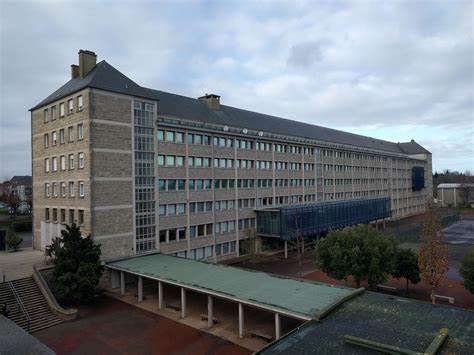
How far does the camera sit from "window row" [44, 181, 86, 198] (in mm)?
35812

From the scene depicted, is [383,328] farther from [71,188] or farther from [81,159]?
Answer: [71,188]

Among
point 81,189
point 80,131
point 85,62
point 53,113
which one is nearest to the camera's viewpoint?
point 81,189

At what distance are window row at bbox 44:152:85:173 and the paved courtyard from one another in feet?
47.9

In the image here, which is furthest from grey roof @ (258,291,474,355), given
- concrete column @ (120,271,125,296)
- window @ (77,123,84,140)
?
window @ (77,123,84,140)

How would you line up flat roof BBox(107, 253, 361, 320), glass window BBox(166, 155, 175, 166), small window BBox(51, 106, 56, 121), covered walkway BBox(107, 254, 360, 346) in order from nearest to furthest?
flat roof BBox(107, 253, 361, 320) → covered walkway BBox(107, 254, 360, 346) → small window BBox(51, 106, 56, 121) → glass window BBox(166, 155, 175, 166)

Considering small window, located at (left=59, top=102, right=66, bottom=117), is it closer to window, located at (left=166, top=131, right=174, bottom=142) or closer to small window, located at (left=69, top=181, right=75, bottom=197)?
small window, located at (left=69, top=181, right=75, bottom=197)

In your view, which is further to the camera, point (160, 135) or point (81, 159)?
point (160, 135)

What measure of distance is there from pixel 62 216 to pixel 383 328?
110ft

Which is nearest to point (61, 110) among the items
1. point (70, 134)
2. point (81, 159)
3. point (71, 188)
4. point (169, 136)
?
point (70, 134)

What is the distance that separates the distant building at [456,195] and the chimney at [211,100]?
4289 inches

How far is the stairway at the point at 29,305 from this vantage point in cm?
2658

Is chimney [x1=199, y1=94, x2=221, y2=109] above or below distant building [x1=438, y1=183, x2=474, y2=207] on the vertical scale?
above

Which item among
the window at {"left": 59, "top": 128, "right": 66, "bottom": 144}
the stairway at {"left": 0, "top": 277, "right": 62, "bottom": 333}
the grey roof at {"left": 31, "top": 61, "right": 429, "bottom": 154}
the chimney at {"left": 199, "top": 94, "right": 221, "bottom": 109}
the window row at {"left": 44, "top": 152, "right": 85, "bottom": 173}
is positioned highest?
the chimney at {"left": 199, "top": 94, "right": 221, "bottom": 109}

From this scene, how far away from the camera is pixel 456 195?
13050 cm
